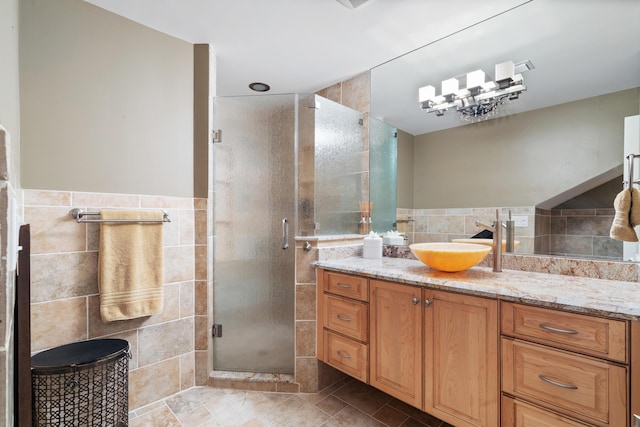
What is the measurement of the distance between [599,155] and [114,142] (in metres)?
2.66

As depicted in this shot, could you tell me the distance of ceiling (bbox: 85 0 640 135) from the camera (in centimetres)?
152

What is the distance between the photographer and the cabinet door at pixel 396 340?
1.47 m

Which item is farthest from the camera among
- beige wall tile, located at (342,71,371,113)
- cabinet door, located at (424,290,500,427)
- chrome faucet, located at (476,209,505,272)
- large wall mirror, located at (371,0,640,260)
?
beige wall tile, located at (342,71,371,113)

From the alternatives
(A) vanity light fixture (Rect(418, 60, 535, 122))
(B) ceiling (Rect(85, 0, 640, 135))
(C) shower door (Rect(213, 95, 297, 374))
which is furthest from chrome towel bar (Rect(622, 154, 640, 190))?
(C) shower door (Rect(213, 95, 297, 374))

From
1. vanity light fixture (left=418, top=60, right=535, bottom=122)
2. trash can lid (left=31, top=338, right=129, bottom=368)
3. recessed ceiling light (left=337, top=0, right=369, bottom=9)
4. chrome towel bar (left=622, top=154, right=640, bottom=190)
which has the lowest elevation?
trash can lid (left=31, top=338, right=129, bottom=368)

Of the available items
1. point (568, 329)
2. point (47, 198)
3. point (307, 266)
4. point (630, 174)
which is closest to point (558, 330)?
point (568, 329)

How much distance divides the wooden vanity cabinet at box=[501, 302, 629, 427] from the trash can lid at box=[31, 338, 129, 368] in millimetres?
1845

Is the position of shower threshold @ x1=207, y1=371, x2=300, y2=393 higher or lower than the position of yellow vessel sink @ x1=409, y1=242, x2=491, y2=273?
lower

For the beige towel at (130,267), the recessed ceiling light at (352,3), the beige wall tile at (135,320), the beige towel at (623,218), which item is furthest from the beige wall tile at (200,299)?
the beige towel at (623,218)

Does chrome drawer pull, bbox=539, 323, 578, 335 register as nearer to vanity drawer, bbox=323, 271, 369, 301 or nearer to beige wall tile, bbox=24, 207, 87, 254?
vanity drawer, bbox=323, 271, 369, 301

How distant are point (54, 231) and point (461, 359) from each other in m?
2.16

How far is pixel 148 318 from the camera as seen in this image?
1853 mm

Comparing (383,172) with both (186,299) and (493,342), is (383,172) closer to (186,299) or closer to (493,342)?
(493,342)

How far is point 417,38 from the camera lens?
6.62ft
